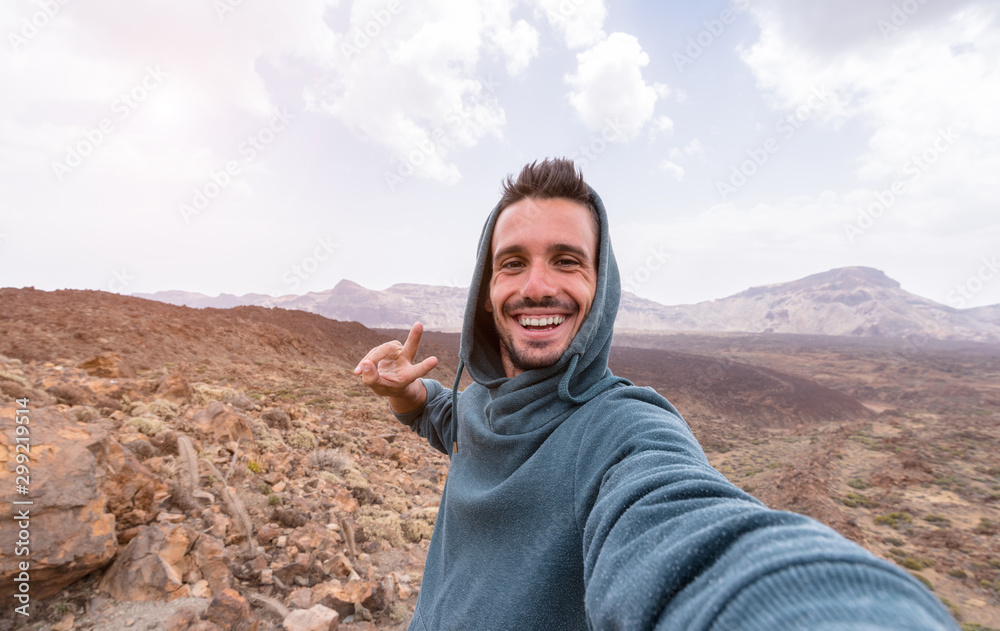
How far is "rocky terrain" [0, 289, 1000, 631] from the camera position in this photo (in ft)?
7.63

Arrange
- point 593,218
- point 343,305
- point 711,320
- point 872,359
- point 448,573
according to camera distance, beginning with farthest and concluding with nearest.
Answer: point 711,320 → point 343,305 → point 872,359 → point 593,218 → point 448,573

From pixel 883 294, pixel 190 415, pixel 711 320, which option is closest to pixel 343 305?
pixel 711 320

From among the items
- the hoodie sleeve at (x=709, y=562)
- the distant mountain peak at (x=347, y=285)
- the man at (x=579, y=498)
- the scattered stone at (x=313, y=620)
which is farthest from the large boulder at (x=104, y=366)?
the distant mountain peak at (x=347, y=285)

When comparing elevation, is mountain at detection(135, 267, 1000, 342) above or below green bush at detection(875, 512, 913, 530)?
above

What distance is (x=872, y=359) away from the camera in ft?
163

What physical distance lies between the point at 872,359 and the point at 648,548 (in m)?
66.3

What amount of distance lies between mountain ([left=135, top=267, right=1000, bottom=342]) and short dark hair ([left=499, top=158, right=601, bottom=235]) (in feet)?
312

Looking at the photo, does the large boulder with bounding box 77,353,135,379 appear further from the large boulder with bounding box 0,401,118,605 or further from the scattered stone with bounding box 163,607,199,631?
the scattered stone with bounding box 163,607,199,631

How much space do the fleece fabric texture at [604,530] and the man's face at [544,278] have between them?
0.21 ft

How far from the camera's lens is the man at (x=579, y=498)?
1.90ft

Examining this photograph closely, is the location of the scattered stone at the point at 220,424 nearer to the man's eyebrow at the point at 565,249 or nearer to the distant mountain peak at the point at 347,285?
the man's eyebrow at the point at 565,249

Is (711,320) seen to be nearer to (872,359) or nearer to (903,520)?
(872,359)

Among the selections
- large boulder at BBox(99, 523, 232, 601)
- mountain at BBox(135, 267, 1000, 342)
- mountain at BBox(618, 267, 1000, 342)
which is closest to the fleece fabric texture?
large boulder at BBox(99, 523, 232, 601)

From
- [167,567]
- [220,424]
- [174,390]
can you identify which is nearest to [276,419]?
[174,390]
